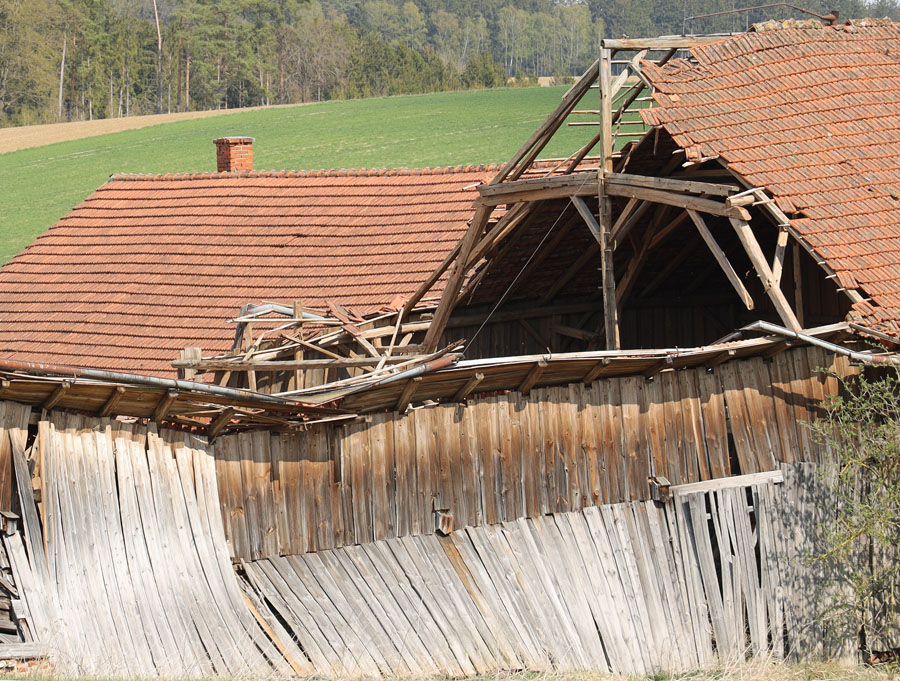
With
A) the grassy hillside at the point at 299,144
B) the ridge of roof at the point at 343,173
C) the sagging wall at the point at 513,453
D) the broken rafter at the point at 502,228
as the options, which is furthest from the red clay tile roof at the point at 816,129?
the grassy hillside at the point at 299,144

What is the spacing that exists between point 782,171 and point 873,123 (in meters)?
2.01

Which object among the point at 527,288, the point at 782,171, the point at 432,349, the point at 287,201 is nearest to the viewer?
the point at 782,171

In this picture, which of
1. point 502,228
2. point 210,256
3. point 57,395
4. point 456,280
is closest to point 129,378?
point 57,395

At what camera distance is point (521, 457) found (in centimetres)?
977

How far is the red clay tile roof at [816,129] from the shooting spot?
437 inches

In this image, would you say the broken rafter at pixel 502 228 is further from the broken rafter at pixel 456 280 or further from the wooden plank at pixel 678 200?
the wooden plank at pixel 678 200

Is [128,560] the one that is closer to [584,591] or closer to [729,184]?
[584,591]

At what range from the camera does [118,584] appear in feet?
26.4

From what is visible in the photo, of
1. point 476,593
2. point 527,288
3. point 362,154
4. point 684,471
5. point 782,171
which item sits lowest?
point 476,593

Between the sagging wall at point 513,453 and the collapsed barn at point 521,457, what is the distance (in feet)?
0.06

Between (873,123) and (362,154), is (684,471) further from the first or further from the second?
(362,154)

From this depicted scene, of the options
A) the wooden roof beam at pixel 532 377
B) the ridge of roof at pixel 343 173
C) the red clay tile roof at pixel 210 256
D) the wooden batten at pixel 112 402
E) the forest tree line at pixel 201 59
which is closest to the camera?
the wooden batten at pixel 112 402

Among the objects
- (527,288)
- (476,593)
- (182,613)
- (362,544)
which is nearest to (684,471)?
(476,593)

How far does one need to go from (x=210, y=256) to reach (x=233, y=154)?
5187mm
